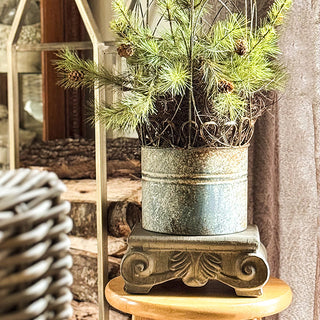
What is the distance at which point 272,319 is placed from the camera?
1457 mm

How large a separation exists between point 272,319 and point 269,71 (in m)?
0.64

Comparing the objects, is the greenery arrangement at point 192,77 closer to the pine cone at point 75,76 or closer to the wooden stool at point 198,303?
the pine cone at point 75,76

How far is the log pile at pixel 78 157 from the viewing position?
1503 mm

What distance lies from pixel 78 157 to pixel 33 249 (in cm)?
119

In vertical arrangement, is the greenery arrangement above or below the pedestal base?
above

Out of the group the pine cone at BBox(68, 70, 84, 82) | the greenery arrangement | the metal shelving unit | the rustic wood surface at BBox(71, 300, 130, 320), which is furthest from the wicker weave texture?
the rustic wood surface at BBox(71, 300, 130, 320)

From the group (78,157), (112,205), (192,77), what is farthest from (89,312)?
(192,77)

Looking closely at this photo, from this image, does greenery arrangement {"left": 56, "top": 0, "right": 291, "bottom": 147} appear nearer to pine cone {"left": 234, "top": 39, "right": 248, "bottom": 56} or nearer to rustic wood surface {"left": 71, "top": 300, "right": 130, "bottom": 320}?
pine cone {"left": 234, "top": 39, "right": 248, "bottom": 56}

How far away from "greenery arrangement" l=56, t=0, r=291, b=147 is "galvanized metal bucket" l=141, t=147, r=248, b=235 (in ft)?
0.09

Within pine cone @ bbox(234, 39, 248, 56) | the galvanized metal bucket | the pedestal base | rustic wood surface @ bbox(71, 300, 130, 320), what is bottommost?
rustic wood surface @ bbox(71, 300, 130, 320)

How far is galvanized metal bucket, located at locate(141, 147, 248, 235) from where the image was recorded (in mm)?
1169

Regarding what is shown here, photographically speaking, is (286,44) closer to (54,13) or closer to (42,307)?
(54,13)

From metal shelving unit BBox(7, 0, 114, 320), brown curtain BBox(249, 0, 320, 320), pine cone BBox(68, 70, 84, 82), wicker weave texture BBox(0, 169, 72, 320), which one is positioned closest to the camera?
wicker weave texture BBox(0, 169, 72, 320)

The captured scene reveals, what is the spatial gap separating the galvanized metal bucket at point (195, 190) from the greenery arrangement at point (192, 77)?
3 centimetres
